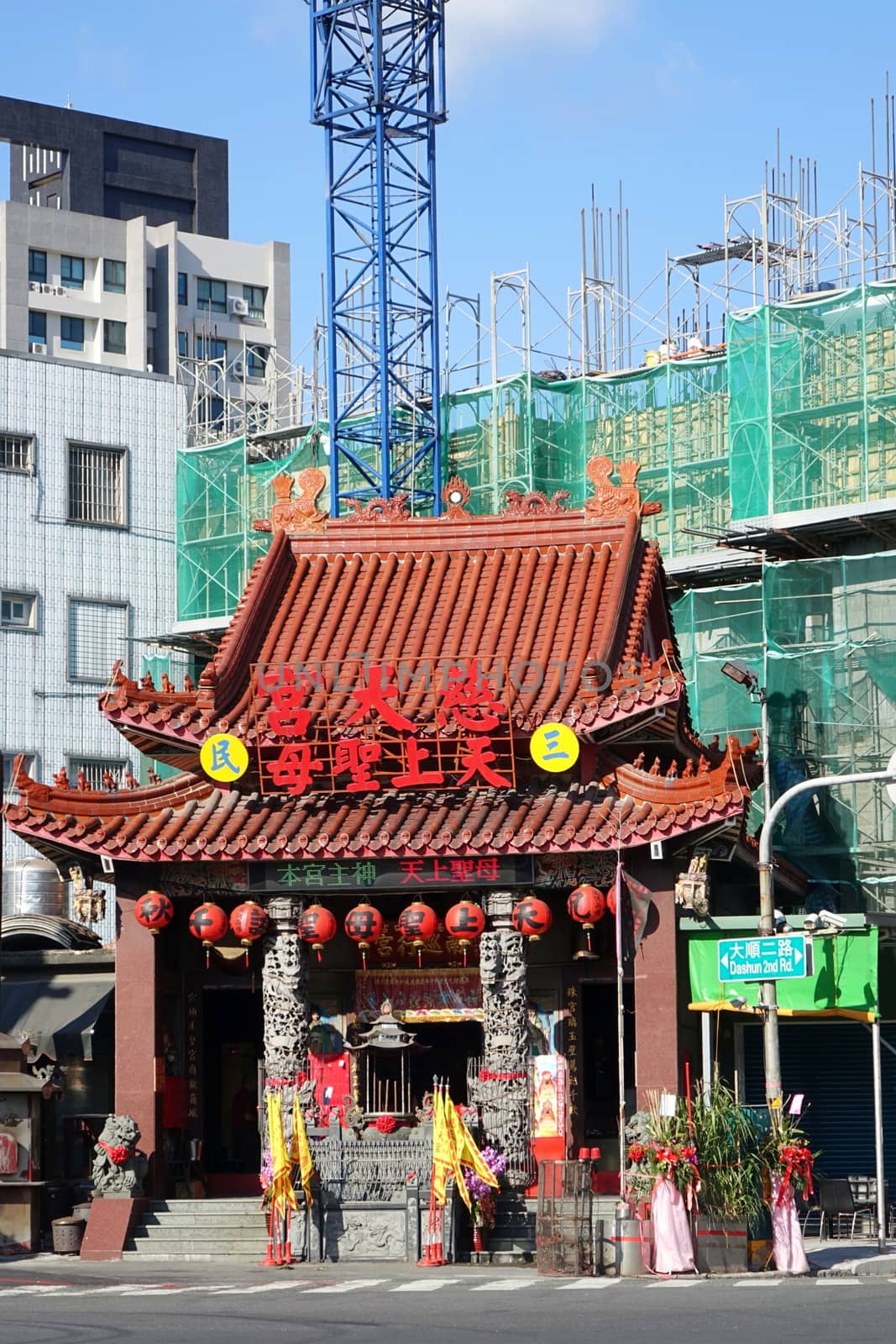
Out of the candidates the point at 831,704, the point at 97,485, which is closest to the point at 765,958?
the point at 831,704

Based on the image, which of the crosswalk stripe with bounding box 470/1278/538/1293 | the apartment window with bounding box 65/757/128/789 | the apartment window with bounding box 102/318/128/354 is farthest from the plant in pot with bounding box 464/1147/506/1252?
the apartment window with bounding box 102/318/128/354

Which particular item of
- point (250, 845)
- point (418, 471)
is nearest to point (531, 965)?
point (250, 845)

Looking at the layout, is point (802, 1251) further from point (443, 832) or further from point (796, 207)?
point (796, 207)

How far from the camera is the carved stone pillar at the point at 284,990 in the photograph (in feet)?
98.4

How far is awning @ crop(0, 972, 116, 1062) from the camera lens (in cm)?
3484

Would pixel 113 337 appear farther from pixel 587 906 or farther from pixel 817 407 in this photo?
pixel 587 906

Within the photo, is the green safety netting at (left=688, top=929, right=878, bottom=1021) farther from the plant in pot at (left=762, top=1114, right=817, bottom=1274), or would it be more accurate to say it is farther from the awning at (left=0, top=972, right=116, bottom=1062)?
the awning at (left=0, top=972, right=116, bottom=1062)

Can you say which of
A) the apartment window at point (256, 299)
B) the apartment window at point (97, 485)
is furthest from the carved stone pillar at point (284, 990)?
the apartment window at point (256, 299)

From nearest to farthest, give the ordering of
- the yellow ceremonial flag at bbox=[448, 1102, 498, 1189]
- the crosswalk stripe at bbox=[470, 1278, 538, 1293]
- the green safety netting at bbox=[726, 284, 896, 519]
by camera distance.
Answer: the crosswalk stripe at bbox=[470, 1278, 538, 1293] → the yellow ceremonial flag at bbox=[448, 1102, 498, 1189] → the green safety netting at bbox=[726, 284, 896, 519]

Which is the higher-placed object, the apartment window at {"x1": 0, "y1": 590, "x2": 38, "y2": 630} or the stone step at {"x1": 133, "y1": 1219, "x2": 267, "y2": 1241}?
the apartment window at {"x1": 0, "y1": 590, "x2": 38, "y2": 630}

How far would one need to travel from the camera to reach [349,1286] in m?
24.1

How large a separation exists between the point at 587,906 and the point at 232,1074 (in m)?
7.52

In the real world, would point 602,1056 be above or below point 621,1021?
below

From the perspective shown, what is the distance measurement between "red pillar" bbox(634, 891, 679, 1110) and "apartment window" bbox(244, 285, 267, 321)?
61636 millimetres
